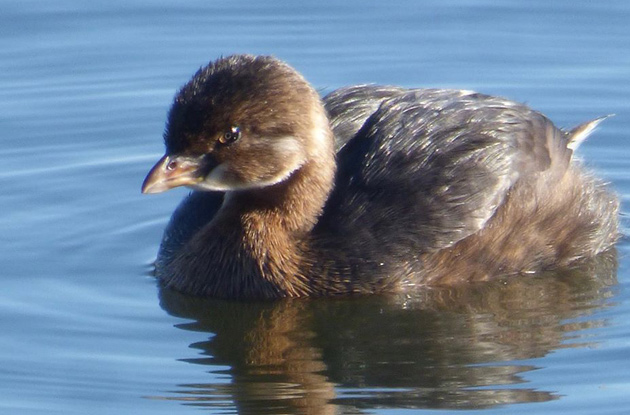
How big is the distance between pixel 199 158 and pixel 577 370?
2.52 m

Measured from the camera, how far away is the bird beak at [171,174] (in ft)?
34.4

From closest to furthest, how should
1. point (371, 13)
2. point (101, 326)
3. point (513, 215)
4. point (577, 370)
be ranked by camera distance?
point (577, 370)
point (101, 326)
point (513, 215)
point (371, 13)

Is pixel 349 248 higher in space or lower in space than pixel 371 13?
lower

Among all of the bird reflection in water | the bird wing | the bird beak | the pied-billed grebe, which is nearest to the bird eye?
the pied-billed grebe

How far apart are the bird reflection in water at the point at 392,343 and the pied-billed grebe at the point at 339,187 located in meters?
0.16

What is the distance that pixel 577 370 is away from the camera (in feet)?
31.9

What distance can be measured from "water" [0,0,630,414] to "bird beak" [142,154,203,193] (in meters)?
0.79

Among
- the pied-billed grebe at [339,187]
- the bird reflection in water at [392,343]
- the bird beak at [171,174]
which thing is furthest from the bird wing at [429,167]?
the bird beak at [171,174]

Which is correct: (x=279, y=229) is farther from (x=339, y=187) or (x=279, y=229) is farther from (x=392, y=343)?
(x=392, y=343)

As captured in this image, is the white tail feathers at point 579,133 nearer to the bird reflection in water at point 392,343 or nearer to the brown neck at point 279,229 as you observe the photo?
the bird reflection in water at point 392,343

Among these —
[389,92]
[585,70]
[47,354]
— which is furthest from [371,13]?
[47,354]

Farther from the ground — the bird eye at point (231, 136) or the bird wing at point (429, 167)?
the bird eye at point (231, 136)

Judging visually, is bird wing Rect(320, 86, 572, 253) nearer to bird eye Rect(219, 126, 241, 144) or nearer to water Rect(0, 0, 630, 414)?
water Rect(0, 0, 630, 414)

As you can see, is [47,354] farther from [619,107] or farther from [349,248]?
→ [619,107]
